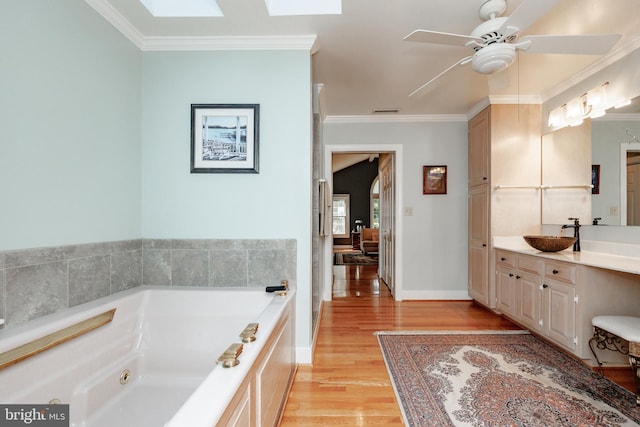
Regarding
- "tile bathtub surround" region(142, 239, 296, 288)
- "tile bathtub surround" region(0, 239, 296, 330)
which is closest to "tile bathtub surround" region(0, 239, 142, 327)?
"tile bathtub surround" region(0, 239, 296, 330)

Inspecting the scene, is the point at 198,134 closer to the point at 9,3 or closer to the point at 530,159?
the point at 9,3

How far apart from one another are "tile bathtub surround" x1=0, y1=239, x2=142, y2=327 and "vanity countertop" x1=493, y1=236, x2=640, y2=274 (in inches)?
124

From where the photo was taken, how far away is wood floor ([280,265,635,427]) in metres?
1.63

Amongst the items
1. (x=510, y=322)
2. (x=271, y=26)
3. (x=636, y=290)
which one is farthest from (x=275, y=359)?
(x=510, y=322)

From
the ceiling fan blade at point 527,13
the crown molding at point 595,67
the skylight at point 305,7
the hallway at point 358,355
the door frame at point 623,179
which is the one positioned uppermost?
the skylight at point 305,7

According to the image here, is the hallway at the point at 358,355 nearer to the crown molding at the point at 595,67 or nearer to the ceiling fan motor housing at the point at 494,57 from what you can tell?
the ceiling fan motor housing at the point at 494,57

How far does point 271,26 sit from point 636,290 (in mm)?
3152

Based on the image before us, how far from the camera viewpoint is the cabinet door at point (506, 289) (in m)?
2.78

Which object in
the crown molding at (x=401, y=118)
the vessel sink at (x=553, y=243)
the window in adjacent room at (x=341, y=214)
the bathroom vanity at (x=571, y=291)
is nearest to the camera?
the bathroom vanity at (x=571, y=291)

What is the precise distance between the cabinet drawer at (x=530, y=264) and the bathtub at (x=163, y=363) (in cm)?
211

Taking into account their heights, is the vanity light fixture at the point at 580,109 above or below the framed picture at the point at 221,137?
above

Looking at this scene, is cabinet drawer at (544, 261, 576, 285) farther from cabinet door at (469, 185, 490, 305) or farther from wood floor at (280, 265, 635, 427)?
cabinet door at (469, 185, 490, 305)

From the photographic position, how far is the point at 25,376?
1.11 metres

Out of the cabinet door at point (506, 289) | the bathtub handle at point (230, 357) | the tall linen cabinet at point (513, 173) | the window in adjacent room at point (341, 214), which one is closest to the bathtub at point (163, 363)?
the bathtub handle at point (230, 357)
